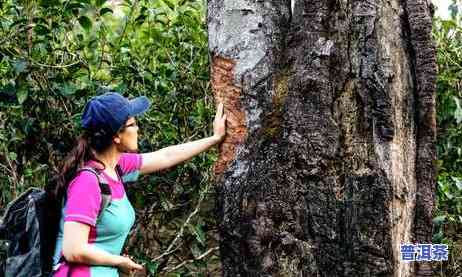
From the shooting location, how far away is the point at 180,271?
409cm

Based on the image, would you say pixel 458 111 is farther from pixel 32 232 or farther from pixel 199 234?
pixel 32 232

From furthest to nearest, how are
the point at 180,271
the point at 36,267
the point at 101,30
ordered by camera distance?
1. the point at 180,271
2. the point at 101,30
3. the point at 36,267

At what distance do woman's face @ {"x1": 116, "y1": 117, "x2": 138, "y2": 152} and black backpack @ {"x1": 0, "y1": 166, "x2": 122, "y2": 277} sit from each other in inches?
7.1

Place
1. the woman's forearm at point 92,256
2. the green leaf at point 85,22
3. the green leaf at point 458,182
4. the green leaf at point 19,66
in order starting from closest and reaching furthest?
1. the woman's forearm at point 92,256
2. the green leaf at point 19,66
3. the green leaf at point 85,22
4. the green leaf at point 458,182

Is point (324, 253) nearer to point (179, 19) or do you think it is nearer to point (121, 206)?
point (121, 206)

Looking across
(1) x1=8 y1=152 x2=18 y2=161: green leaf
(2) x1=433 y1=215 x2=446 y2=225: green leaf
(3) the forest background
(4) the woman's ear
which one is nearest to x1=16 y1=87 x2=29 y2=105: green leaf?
(3) the forest background

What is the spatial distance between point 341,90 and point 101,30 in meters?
1.52

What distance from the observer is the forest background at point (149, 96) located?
3.54 metres

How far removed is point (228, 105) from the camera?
2.77 m

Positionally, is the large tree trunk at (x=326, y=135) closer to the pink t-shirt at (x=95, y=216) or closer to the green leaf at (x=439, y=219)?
the pink t-shirt at (x=95, y=216)

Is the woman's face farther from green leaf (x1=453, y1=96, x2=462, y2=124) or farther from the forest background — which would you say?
green leaf (x1=453, y1=96, x2=462, y2=124)

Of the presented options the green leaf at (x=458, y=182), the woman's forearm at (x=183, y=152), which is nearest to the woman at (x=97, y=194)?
the woman's forearm at (x=183, y=152)

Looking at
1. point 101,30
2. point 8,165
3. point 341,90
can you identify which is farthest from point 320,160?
point 8,165

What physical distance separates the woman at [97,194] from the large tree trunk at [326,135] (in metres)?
0.23
